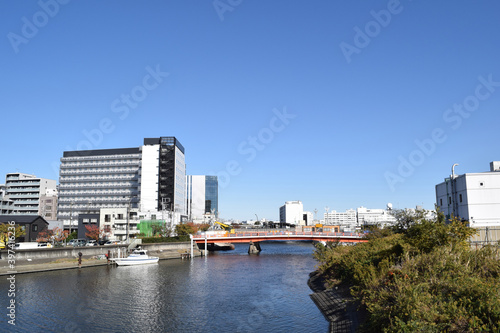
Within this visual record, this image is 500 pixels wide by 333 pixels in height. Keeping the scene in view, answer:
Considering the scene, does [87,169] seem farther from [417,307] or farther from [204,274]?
[417,307]

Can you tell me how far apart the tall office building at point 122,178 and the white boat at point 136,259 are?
85190 millimetres

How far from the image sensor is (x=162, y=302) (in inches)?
1533

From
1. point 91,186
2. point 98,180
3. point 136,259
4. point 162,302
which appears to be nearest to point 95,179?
point 98,180

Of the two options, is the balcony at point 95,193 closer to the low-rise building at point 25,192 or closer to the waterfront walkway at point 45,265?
the low-rise building at point 25,192

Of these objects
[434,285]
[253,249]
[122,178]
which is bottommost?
[253,249]

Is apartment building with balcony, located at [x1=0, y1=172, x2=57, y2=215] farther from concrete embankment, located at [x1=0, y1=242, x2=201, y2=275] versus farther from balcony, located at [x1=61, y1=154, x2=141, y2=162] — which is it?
concrete embankment, located at [x1=0, y1=242, x2=201, y2=275]

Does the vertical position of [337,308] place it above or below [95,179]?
below

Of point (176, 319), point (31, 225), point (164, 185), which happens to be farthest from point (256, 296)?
point (164, 185)

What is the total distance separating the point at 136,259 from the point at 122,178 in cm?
10455

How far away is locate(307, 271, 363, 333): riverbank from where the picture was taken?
25.9 m

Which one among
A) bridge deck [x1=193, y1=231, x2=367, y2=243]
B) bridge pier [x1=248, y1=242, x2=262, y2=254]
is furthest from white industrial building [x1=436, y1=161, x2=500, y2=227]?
bridge pier [x1=248, y1=242, x2=262, y2=254]

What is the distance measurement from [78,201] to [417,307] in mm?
177242

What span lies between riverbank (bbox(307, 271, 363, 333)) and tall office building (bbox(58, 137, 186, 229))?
128 m

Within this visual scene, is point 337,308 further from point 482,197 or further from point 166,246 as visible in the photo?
point 166,246
